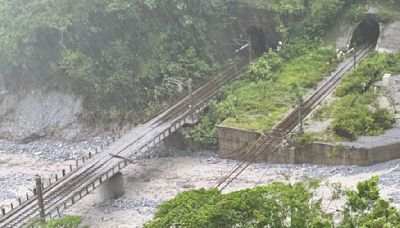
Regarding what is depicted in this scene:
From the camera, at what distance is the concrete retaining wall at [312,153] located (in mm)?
34625

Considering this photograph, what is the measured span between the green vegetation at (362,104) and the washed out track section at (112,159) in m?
8.32

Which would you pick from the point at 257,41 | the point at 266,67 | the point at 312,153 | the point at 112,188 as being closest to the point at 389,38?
the point at 266,67

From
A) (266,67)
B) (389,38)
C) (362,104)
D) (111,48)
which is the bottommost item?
(362,104)

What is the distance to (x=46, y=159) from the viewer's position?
42.8m

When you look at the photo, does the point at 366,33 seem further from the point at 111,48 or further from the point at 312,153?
the point at 111,48

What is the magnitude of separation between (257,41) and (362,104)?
546 inches

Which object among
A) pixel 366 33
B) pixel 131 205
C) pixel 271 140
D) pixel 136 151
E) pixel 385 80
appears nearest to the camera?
pixel 131 205

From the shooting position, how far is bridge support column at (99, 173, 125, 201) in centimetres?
3542

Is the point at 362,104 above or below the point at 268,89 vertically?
below

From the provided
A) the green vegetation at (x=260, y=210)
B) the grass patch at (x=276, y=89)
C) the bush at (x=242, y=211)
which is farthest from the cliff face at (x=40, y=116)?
the green vegetation at (x=260, y=210)

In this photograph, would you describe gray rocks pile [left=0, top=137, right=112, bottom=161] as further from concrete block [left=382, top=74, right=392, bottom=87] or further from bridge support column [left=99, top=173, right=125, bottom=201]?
concrete block [left=382, top=74, right=392, bottom=87]

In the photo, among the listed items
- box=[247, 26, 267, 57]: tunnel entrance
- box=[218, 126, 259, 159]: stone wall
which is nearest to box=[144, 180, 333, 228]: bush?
box=[218, 126, 259, 159]: stone wall

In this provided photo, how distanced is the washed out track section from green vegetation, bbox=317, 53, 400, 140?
8321mm

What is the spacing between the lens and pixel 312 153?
3625 centimetres
